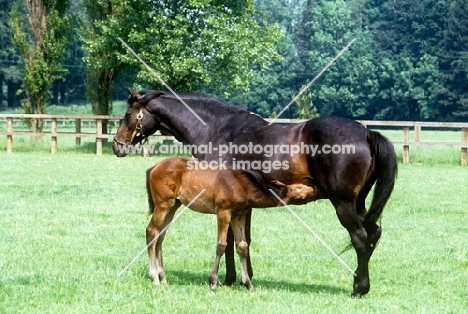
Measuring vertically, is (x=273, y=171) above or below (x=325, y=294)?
above

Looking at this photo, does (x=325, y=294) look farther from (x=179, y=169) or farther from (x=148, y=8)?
(x=148, y=8)

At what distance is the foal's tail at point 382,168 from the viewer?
769 centimetres

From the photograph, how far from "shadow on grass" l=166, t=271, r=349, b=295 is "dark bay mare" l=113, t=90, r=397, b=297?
0.23m

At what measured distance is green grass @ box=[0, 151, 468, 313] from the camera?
6.95 metres

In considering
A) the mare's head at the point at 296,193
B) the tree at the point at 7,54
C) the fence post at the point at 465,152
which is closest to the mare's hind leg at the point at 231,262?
the mare's head at the point at 296,193

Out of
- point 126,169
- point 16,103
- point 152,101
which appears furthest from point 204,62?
point 16,103

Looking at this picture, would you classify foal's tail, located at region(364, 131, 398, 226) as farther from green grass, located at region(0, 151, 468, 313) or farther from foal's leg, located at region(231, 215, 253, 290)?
foal's leg, located at region(231, 215, 253, 290)

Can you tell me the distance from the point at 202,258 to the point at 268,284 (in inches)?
61.6

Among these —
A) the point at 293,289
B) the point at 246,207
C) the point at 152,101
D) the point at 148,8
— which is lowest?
the point at 293,289

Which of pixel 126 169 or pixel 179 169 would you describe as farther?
pixel 126 169

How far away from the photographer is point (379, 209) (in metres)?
7.78

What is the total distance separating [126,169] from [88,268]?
1376 centimetres

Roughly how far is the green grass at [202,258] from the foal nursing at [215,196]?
377 millimetres

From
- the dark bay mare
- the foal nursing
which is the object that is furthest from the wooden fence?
the foal nursing
